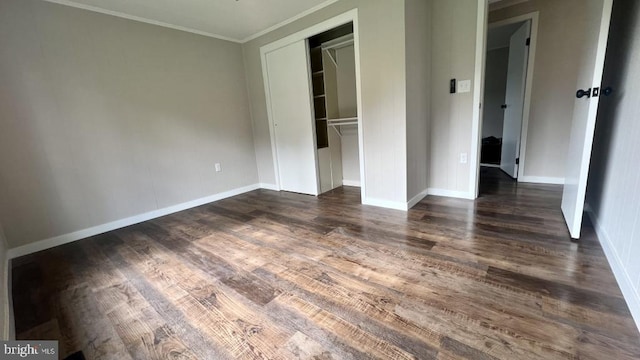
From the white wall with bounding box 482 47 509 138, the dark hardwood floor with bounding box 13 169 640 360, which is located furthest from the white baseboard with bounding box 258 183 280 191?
the white wall with bounding box 482 47 509 138

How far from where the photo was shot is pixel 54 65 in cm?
236

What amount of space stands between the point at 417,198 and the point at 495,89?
14.4 ft

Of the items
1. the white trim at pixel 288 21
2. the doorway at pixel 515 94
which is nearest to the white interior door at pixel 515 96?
the doorway at pixel 515 94

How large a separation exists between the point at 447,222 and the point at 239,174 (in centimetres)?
289

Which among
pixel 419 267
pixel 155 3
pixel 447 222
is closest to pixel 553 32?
pixel 447 222

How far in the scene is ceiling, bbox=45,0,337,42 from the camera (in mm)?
2539

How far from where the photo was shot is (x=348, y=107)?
370cm

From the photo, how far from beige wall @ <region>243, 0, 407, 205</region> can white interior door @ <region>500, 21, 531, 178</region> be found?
205 cm

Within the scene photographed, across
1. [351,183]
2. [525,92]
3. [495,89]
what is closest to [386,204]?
[351,183]

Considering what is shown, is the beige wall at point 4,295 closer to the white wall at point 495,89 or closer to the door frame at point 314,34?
the door frame at point 314,34

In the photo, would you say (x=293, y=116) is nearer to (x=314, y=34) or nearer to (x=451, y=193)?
(x=314, y=34)

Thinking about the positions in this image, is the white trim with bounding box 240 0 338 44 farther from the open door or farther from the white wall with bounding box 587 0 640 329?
the white wall with bounding box 587 0 640 329

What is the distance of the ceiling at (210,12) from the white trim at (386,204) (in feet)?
7.20

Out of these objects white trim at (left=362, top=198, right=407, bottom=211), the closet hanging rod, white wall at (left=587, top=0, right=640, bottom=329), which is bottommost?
white trim at (left=362, top=198, right=407, bottom=211)
